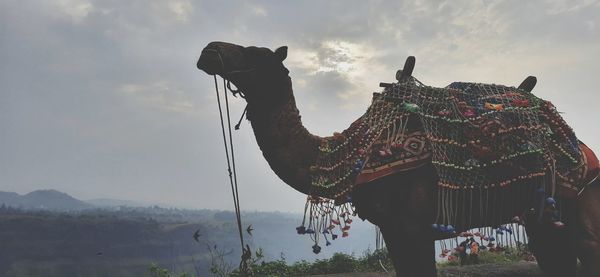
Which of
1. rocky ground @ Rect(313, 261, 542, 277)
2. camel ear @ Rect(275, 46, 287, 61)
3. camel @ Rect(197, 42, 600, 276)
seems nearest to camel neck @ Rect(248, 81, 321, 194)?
camel @ Rect(197, 42, 600, 276)

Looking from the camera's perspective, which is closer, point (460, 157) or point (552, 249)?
point (460, 157)

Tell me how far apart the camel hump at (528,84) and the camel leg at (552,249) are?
1.44m

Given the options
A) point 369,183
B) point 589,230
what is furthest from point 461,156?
point 589,230

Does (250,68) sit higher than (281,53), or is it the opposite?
(281,53)

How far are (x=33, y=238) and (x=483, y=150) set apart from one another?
191 meters

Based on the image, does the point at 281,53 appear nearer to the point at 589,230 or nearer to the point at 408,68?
the point at 408,68

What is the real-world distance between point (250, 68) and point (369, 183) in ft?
4.96

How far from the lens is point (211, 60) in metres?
3.62

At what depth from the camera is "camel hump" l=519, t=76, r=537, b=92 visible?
4504 millimetres

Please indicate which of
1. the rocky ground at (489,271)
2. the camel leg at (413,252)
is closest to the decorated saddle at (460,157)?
the camel leg at (413,252)

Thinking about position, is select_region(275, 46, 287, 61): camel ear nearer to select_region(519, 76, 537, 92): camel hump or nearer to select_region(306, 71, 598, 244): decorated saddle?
select_region(306, 71, 598, 244): decorated saddle

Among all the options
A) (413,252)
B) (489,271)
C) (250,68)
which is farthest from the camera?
(489,271)

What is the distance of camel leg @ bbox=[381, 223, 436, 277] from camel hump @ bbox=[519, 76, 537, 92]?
2239 mm

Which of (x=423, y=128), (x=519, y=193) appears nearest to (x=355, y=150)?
(x=423, y=128)
